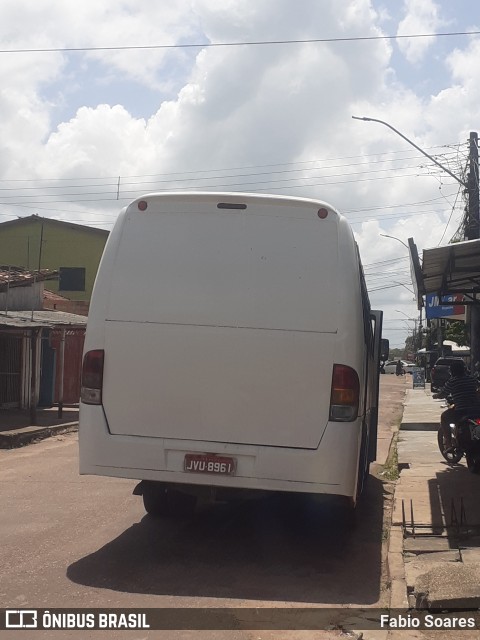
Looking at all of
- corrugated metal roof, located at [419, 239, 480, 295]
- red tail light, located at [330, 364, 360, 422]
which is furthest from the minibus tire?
corrugated metal roof, located at [419, 239, 480, 295]

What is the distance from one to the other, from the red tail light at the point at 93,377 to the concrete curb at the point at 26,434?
8938 mm

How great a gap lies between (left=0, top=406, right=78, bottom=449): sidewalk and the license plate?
30.8ft

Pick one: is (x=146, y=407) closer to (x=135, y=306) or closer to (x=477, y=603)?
(x=135, y=306)

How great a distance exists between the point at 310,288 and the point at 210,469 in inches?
63.3

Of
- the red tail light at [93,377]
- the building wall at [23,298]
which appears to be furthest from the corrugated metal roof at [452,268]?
the building wall at [23,298]

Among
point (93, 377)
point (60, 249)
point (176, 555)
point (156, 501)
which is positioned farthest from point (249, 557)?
point (60, 249)

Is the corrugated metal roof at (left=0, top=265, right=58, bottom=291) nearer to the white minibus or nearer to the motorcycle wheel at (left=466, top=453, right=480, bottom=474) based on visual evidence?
the motorcycle wheel at (left=466, top=453, right=480, bottom=474)

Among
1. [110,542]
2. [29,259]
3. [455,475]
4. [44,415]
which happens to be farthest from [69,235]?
[110,542]

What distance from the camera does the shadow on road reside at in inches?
239

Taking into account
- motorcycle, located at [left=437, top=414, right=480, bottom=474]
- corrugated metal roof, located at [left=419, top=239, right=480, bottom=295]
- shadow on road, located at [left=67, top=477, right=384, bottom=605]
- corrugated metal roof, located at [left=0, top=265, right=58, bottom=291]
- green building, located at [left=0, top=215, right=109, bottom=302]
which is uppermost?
green building, located at [left=0, top=215, right=109, bottom=302]

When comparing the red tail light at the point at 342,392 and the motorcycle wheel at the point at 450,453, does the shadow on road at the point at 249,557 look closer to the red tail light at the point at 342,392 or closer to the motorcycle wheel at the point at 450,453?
the red tail light at the point at 342,392

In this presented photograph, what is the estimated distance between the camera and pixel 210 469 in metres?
6.64

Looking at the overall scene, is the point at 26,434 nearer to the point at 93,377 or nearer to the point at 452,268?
the point at 452,268

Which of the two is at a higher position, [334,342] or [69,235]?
[69,235]
